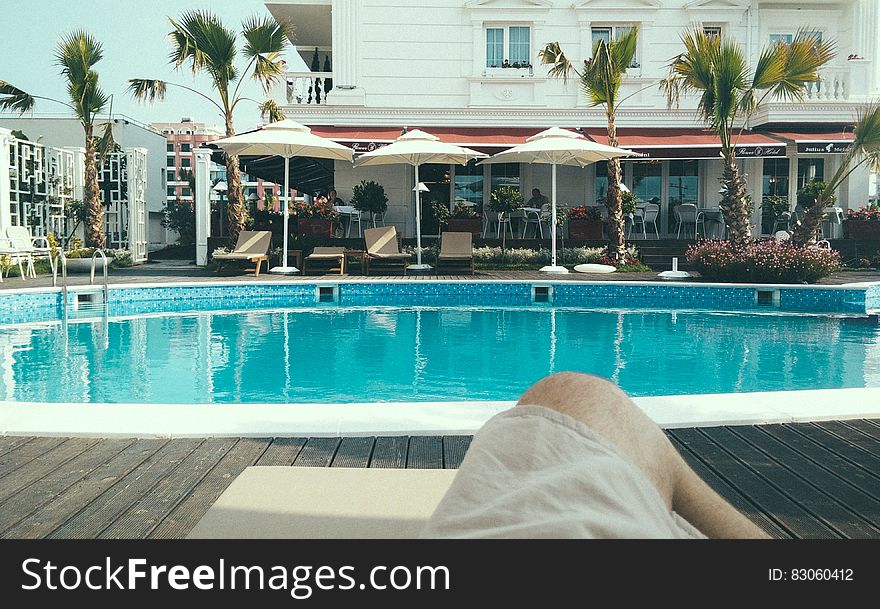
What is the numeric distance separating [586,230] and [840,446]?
14457 mm

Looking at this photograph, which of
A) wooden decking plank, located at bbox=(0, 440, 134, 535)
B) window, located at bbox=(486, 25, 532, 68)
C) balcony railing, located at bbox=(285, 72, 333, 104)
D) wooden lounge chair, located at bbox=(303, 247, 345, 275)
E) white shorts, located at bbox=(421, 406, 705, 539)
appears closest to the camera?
white shorts, located at bbox=(421, 406, 705, 539)

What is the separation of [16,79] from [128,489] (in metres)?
19.9

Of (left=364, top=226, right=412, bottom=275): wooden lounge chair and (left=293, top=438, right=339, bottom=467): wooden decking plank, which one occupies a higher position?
(left=364, top=226, right=412, bottom=275): wooden lounge chair

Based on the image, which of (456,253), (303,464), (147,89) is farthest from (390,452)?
(147,89)

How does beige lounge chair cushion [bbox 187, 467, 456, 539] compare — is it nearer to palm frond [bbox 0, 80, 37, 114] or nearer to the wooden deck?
the wooden deck

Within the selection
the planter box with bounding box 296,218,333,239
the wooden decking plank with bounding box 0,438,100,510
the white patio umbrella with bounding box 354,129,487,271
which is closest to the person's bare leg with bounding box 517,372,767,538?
the wooden decking plank with bounding box 0,438,100,510

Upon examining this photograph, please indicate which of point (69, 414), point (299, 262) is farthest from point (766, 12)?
point (69, 414)

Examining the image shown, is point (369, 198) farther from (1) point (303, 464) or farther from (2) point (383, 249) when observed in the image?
(1) point (303, 464)

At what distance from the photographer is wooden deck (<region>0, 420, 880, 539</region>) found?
2.55m

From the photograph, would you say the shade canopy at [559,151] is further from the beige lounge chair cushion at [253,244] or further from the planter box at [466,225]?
the beige lounge chair cushion at [253,244]

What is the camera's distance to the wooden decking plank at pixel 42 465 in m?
2.93

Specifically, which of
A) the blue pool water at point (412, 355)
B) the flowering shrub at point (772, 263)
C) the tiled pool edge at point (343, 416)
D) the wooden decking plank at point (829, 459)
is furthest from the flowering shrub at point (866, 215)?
the wooden decking plank at point (829, 459)

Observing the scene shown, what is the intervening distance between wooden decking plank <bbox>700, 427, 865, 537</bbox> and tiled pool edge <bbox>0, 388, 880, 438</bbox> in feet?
0.92

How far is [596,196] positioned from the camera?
65.9 ft
